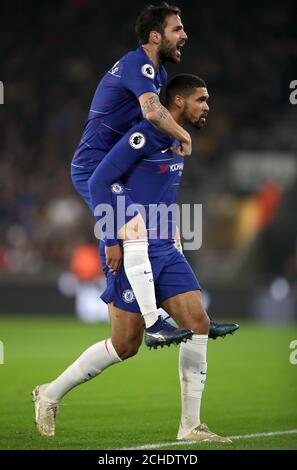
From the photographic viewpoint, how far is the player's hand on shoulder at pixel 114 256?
6.11 m

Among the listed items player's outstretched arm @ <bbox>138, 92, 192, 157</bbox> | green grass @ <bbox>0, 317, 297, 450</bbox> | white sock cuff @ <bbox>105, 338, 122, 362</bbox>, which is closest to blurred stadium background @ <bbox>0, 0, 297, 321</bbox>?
green grass @ <bbox>0, 317, 297, 450</bbox>

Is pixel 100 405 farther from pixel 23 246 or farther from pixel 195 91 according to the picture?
pixel 23 246

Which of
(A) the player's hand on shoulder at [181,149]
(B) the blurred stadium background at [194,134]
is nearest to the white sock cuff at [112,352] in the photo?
(A) the player's hand on shoulder at [181,149]

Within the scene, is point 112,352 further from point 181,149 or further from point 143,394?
point 143,394

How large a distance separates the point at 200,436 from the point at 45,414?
3.29 feet

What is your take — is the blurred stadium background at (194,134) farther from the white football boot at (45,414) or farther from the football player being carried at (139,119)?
the football player being carried at (139,119)

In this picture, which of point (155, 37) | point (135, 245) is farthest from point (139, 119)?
point (135, 245)

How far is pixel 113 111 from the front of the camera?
633 cm

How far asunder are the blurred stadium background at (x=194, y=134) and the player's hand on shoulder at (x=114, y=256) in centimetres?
1222

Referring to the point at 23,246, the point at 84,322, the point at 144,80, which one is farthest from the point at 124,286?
the point at 23,246

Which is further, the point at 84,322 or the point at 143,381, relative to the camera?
the point at 84,322

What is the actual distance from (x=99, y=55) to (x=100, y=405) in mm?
14545
